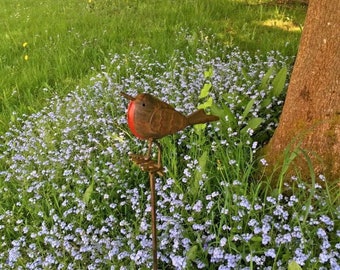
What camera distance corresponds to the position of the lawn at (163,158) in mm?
2414

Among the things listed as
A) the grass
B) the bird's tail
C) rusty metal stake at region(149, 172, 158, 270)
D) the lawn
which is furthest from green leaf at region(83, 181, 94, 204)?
the grass

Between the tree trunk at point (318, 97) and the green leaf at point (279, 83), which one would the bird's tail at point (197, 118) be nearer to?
the tree trunk at point (318, 97)

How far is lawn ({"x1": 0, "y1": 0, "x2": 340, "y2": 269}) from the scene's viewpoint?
2.41 m

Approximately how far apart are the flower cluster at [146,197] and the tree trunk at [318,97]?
21 centimetres

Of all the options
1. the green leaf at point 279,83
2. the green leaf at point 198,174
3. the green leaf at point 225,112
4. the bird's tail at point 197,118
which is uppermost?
the bird's tail at point 197,118

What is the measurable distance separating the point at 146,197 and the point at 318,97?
49.5 inches

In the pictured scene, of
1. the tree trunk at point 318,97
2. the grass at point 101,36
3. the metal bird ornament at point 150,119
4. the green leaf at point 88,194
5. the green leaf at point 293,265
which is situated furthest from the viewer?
the grass at point 101,36

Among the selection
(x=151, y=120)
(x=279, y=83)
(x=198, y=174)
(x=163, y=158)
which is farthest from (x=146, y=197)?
(x=279, y=83)

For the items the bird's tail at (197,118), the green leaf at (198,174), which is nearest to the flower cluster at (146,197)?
the green leaf at (198,174)

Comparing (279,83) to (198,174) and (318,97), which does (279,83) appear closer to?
(318,97)

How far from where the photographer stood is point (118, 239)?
2.65m

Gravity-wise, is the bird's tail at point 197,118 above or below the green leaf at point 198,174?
above

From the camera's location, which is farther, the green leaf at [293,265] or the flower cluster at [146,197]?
the flower cluster at [146,197]

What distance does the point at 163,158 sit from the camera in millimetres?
3215
